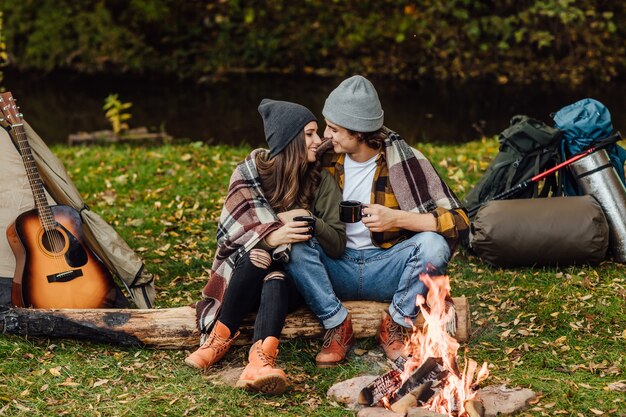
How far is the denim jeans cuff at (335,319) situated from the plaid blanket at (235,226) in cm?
50

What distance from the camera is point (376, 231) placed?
13.8 ft

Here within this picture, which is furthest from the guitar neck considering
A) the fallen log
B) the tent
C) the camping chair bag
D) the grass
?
the camping chair bag

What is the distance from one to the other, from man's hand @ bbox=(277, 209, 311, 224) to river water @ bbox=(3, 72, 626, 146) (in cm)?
620

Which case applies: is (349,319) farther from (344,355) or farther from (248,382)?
(248,382)

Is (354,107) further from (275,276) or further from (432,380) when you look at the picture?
(432,380)

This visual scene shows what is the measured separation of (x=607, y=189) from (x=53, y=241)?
3199 millimetres

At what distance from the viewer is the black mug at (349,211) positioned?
3904mm

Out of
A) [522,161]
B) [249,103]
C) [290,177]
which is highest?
[290,177]

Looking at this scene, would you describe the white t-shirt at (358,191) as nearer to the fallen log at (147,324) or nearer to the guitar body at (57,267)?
the fallen log at (147,324)

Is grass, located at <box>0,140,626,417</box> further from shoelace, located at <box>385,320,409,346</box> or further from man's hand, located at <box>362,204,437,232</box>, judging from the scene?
man's hand, located at <box>362,204,437,232</box>

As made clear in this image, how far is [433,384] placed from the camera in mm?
3600

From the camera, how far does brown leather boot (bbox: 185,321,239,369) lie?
411 cm

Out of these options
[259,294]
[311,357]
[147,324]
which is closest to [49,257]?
[147,324]

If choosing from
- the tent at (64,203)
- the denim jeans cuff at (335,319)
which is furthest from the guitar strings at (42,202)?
the denim jeans cuff at (335,319)
